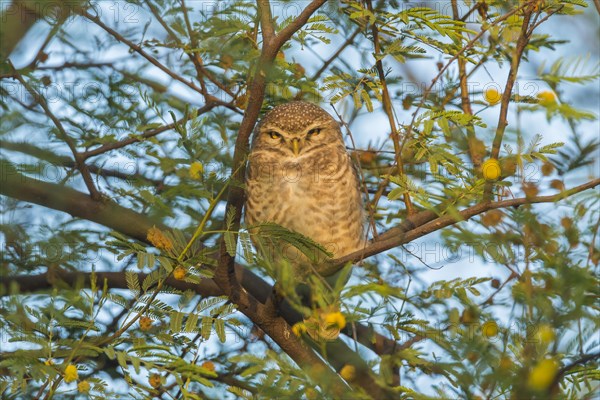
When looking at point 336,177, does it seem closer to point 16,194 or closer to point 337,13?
point 337,13

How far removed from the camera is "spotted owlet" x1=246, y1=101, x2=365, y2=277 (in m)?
4.43

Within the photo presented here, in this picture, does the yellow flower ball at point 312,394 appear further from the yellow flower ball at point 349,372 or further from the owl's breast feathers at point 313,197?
the owl's breast feathers at point 313,197

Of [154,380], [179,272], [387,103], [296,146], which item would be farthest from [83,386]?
[296,146]

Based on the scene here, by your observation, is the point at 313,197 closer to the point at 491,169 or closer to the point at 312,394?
the point at 491,169

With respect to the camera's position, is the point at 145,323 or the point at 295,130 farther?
the point at 295,130

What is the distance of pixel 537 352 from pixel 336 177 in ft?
7.87

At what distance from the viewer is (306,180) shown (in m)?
4.49

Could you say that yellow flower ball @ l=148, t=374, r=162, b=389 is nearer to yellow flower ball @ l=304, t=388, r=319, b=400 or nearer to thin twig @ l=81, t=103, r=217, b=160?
yellow flower ball @ l=304, t=388, r=319, b=400

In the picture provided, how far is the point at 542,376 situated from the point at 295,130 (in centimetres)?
293

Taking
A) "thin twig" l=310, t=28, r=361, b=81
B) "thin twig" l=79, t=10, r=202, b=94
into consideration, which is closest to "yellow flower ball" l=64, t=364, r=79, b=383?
"thin twig" l=79, t=10, r=202, b=94

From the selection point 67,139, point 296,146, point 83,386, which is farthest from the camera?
point 296,146

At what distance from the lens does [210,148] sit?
10.5 ft

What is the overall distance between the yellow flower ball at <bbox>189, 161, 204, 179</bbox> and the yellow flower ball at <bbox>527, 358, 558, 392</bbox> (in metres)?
1.46

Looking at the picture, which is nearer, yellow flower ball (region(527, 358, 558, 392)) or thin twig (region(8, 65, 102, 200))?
yellow flower ball (region(527, 358, 558, 392))
